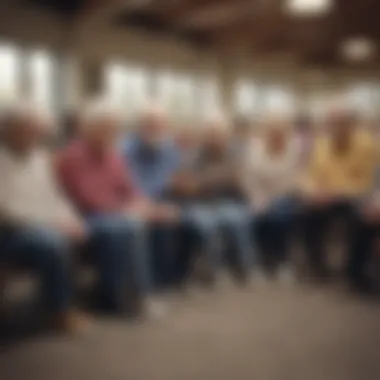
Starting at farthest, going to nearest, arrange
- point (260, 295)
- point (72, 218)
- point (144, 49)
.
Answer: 1. point (260, 295)
2. point (72, 218)
3. point (144, 49)

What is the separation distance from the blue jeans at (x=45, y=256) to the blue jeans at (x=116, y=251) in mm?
126

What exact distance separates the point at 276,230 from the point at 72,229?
699 millimetres

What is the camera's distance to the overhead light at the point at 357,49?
1676mm

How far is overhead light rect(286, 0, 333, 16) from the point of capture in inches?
70.8

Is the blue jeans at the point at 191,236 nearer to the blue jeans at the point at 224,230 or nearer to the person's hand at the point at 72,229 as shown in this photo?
the blue jeans at the point at 224,230

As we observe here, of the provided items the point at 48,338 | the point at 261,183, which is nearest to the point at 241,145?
the point at 261,183

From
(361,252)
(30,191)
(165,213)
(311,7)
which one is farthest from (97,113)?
(361,252)

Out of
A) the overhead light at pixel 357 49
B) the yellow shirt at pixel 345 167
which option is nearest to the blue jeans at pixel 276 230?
the yellow shirt at pixel 345 167

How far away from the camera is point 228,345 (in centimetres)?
179

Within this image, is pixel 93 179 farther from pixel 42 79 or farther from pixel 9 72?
pixel 9 72

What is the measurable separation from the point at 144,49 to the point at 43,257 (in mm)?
575

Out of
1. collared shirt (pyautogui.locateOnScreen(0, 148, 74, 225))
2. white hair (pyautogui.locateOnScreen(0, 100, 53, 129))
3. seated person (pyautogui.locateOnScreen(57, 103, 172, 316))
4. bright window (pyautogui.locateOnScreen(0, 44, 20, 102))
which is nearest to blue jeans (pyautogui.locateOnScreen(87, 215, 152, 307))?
seated person (pyautogui.locateOnScreen(57, 103, 172, 316))

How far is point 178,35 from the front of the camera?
1.91 meters

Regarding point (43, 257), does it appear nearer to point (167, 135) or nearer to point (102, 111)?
point (102, 111)
